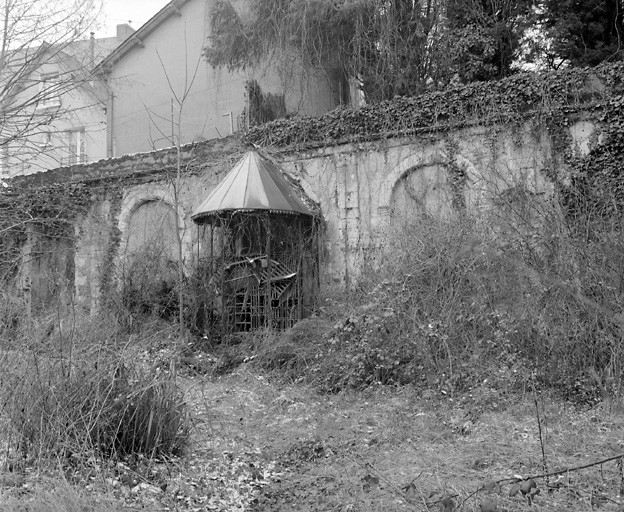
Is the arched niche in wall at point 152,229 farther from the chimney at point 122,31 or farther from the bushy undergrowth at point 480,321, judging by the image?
the chimney at point 122,31

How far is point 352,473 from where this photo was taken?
5219 mm

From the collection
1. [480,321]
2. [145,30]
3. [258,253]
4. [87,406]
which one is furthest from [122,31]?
[87,406]

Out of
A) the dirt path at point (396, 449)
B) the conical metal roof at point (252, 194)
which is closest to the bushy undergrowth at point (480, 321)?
the dirt path at point (396, 449)

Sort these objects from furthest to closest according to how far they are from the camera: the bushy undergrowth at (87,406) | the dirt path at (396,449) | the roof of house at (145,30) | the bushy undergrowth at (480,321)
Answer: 1. the roof of house at (145,30)
2. the bushy undergrowth at (480,321)
3. the bushy undergrowth at (87,406)
4. the dirt path at (396,449)

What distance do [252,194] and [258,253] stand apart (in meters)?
1.22

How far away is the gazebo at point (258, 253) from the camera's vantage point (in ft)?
36.3

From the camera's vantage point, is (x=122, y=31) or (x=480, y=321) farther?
(x=122, y=31)

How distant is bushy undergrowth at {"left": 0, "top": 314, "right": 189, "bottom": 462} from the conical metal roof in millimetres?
5492

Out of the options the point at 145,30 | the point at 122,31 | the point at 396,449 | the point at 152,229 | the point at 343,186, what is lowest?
the point at 396,449

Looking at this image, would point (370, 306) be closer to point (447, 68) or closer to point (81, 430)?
point (81, 430)

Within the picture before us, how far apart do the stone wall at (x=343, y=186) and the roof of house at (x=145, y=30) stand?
7378mm

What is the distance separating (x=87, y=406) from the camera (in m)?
5.08

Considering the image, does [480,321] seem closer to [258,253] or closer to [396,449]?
[396,449]

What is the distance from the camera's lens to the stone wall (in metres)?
11.2
